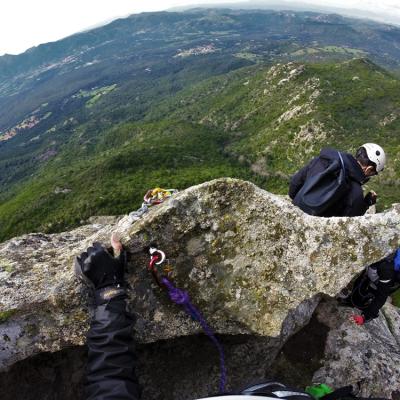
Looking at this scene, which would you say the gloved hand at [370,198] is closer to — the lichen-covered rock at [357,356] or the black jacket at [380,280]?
the black jacket at [380,280]

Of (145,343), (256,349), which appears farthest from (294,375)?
(145,343)

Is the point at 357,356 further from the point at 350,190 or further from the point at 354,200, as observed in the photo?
the point at 350,190

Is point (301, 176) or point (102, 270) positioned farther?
point (301, 176)

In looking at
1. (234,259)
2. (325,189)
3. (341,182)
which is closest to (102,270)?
(234,259)

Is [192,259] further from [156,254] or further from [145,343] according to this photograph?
[145,343]

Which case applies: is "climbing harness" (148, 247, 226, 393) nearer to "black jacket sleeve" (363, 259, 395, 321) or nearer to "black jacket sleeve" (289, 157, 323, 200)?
"black jacket sleeve" (289, 157, 323, 200)

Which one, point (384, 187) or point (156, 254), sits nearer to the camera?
point (156, 254)

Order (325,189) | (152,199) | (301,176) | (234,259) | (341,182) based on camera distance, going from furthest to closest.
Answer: (301,176) → (325,189) → (152,199) → (341,182) → (234,259)
